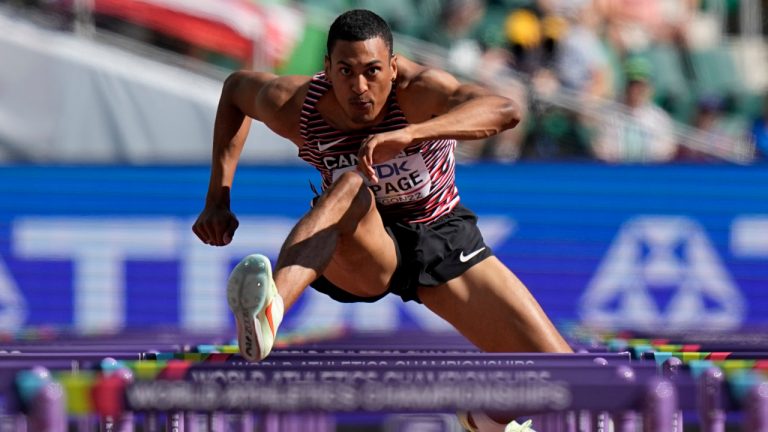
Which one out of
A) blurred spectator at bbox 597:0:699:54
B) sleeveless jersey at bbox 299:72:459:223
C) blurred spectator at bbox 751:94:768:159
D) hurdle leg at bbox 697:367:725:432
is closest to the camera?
hurdle leg at bbox 697:367:725:432

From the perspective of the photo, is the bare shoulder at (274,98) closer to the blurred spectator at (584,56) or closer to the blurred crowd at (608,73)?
the blurred crowd at (608,73)

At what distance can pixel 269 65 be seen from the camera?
37.6 ft

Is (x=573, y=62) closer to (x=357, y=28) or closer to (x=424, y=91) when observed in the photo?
(x=424, y=91)

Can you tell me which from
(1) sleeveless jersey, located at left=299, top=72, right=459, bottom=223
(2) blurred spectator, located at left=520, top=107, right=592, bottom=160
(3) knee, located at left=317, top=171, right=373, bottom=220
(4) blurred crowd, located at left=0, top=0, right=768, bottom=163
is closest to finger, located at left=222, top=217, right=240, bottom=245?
(1) sleeveless jersey, located at left=299, top=72, right=459, bottom=223

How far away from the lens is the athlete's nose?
4.77 metres

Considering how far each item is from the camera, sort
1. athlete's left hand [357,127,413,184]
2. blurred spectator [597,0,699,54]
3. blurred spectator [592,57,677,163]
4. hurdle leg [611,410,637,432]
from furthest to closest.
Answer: blurred spectator [597,0,699,54] → blurred spectator [592,57,677,163] → athlete's left hand [357,127,413,184] → hurdle leg [611,410,637,432]

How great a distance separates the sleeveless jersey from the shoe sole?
1.10 metres

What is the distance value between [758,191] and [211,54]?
16.1 ft

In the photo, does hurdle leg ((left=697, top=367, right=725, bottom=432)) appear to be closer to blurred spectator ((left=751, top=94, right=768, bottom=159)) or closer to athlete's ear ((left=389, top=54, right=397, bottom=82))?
athlete's ear ((left=389, top=54, right=397, bottom=82))

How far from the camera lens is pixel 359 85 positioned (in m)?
4.78

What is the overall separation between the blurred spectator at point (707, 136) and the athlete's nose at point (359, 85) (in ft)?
22.0

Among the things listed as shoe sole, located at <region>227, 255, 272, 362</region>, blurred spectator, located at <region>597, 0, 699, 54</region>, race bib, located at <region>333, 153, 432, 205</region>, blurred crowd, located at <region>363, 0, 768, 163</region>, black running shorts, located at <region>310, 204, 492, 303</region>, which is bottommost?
shoe sole, located at <region>227, 255, 272, 362</region>

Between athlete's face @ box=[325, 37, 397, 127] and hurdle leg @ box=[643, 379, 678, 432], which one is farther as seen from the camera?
athlete's face @ box=[325, 37, 397, 127]

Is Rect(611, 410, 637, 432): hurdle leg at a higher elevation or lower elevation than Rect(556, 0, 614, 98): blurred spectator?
lower
